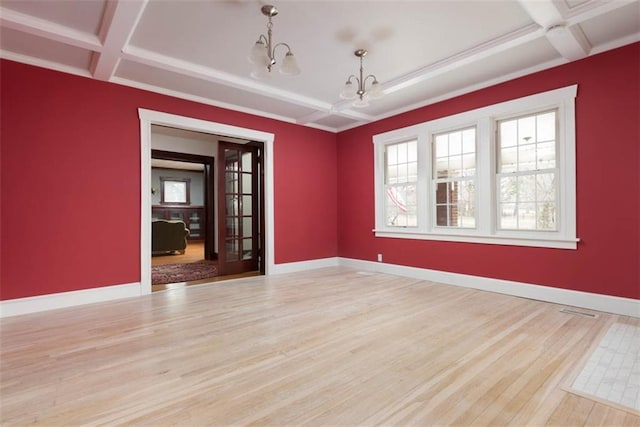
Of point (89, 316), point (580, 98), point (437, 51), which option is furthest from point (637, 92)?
point (89, 316)

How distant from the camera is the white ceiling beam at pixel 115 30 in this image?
249 cm

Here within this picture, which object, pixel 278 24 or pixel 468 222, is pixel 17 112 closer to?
pixel 278 24

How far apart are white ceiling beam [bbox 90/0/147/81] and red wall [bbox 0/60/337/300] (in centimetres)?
53

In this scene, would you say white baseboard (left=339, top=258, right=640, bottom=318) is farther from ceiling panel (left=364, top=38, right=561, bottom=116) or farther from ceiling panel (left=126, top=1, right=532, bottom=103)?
ceiling panel (left=126, top=1, right=532, bottom=103)

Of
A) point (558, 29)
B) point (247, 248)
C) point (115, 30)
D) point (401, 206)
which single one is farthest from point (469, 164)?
point (115, 30)

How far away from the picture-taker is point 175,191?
11984 mm

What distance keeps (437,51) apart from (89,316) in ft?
15.1

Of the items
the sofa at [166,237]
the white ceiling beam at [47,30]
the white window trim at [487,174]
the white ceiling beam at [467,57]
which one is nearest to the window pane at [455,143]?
the white window trim at [487,174]

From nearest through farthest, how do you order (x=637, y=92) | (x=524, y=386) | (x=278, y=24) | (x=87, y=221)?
(x=524, y=386) < (x=278, y=24) < (x=637, y=92) < (x=87, y=221)

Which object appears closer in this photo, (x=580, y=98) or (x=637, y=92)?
(x=637, y=92)

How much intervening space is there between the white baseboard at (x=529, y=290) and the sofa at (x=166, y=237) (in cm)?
544

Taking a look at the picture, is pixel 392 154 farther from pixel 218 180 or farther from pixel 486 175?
Answer: pixel 218 180

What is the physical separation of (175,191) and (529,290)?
1160 cm

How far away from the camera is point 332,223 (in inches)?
249
